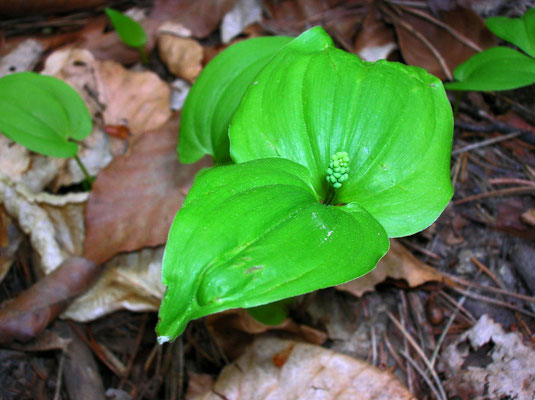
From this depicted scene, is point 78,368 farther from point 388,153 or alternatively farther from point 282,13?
point 282,13

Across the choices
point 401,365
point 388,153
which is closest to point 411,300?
point 401,365

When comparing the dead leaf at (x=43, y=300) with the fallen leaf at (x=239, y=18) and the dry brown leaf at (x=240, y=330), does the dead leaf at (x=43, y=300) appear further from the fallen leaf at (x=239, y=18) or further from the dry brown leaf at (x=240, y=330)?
the fallen leaf at (x=239, y=18)

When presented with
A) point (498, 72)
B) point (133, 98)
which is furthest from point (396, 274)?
point (133, 98)

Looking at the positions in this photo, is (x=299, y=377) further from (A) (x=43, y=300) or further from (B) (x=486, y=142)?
(B) (x=486, y=142)

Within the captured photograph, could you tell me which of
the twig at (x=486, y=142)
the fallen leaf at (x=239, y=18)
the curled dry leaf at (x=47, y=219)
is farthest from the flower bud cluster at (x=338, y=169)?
the fallen leaf at (x=239, y=18)

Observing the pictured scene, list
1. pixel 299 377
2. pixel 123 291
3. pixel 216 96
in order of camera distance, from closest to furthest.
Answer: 1. pixel 299 377
2. pixel 216 96
3. pixel 123 291

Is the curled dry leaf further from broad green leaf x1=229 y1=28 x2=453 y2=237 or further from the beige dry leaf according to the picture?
broad green leaf x1=229 y1=28 x2=453 y2=237

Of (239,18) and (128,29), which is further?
(239,18)
